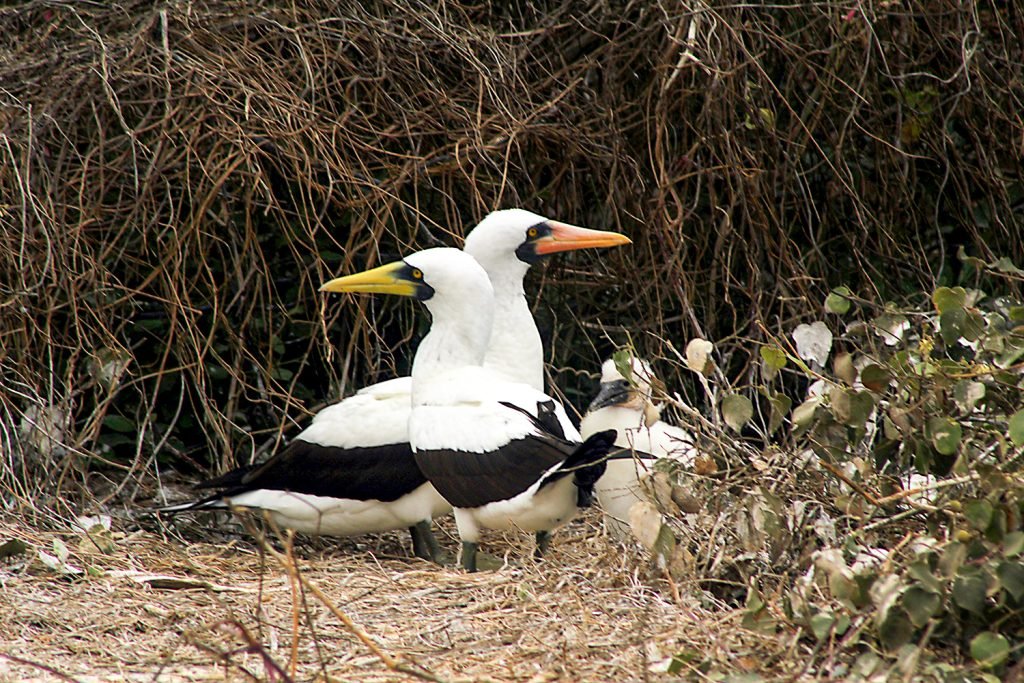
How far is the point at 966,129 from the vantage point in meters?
5.52

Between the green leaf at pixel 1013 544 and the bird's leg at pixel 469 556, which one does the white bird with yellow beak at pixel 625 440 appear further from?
the green leaf at pixel 1013 544

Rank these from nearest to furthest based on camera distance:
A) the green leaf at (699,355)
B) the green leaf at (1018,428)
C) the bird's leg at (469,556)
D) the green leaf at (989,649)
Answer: the green leaf at (989,649)
the green leaf at (1018,428)
the green leaf at (699,355)
the bird's leg at (469,556)

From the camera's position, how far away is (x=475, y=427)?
4332 mm

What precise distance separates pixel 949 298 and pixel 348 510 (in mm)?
2201

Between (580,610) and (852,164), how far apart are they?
9.33 feet

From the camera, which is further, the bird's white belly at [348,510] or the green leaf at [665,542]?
the bird's white belly at [348,510]

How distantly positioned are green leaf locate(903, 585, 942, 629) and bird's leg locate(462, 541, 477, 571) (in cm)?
183

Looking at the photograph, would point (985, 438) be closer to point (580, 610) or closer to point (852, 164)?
point (580, 610)

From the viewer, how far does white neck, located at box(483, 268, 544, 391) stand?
4945 millimetres

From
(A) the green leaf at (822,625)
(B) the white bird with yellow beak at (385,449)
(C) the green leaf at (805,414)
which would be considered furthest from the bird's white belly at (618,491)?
(A) the green leaf at (822,625)

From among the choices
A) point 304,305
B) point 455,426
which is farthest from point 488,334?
point 304,305

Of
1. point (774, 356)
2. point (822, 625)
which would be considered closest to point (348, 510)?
point (774, 356)

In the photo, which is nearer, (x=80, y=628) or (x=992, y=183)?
(x=80, y=628)

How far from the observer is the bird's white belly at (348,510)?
4.68m
